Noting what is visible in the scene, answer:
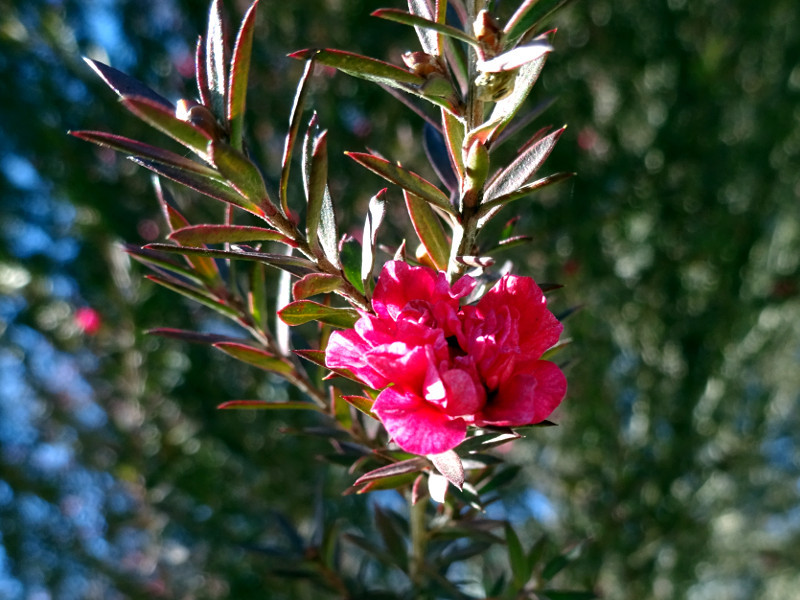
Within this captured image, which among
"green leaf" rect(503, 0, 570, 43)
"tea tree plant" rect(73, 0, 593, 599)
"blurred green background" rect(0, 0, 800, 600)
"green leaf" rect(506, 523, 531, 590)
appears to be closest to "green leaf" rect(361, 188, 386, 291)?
"tea tree plant" rect(73, 0, 593, 599)

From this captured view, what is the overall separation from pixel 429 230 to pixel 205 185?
130mm

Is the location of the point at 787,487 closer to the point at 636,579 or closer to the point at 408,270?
the point at 636,579

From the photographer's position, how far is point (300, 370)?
0.48 meters

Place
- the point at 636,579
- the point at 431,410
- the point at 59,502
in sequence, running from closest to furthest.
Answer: the point at 431,410 → the point at 636,579 → the point at 59,502

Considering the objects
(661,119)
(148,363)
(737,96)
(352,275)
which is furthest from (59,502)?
(737,96)

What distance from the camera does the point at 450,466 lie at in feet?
1.10

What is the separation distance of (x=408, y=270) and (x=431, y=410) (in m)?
0.07

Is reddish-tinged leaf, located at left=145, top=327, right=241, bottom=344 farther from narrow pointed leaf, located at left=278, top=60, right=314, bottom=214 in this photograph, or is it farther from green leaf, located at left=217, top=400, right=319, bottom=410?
narrow pointed leaf, located at left=278, top=60, right=314, bottom=214

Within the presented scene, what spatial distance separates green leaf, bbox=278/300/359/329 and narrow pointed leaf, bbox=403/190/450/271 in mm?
61

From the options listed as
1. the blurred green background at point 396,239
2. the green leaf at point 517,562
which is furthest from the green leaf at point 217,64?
the blurred green background at point 396,239

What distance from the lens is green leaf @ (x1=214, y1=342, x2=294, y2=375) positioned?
1.48 feet

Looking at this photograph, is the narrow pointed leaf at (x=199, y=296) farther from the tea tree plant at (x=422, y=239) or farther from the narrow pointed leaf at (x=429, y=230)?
the narrow pointed leaf at (x=429, y=230)

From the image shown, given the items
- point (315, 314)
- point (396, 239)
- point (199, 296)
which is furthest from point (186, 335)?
point (396, 239)

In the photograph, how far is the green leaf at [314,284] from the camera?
0.34 meters
